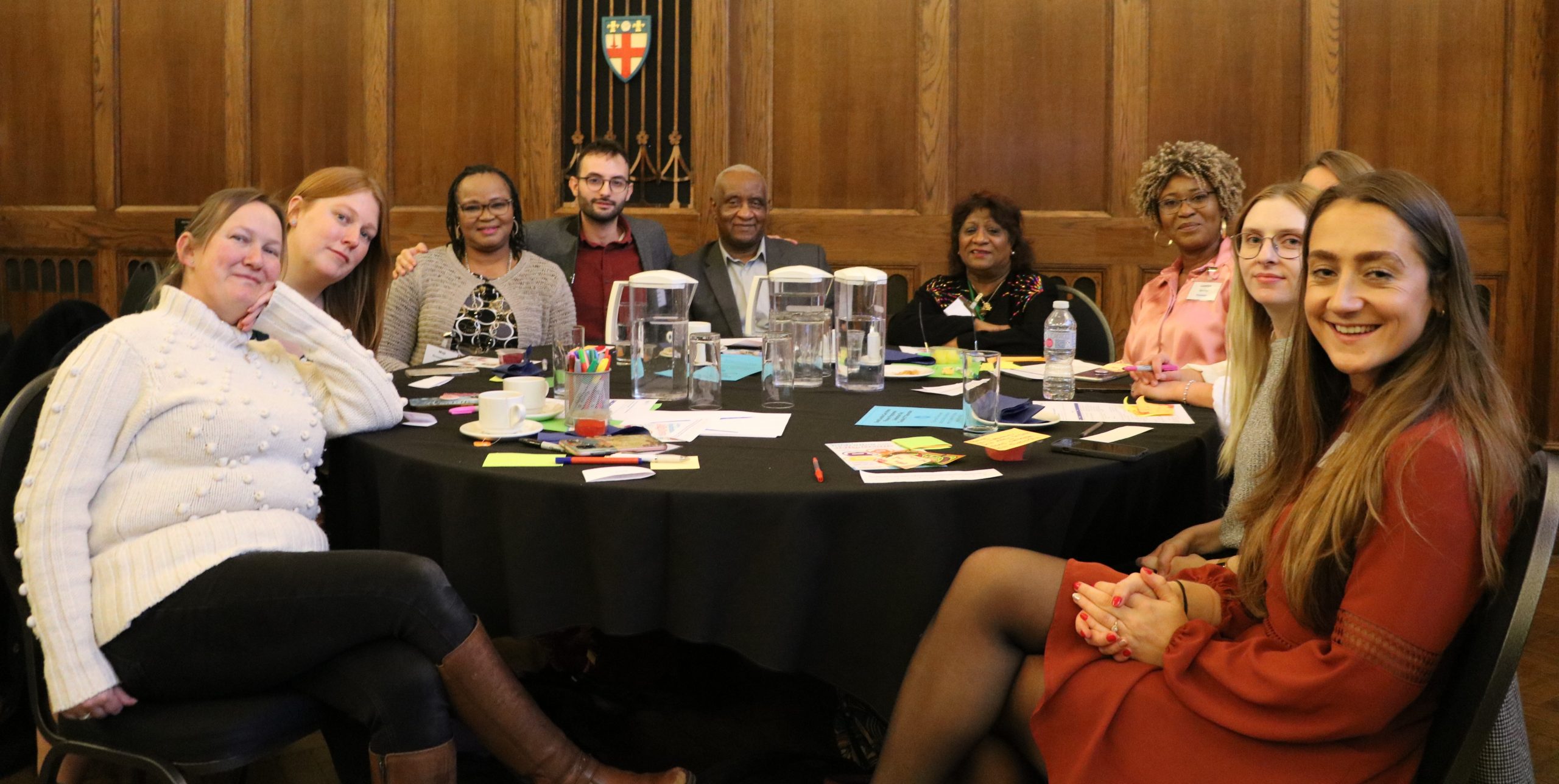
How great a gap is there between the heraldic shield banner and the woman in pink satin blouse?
8.90 feet

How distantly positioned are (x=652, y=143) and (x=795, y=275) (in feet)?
9.60

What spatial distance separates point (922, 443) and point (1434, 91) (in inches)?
171

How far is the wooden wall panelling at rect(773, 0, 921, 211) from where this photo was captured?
18.7 ft

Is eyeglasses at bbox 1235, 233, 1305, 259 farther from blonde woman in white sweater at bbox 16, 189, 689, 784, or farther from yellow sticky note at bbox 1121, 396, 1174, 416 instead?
blonde woman in white sweater at bbox 16, 189, 689, 784

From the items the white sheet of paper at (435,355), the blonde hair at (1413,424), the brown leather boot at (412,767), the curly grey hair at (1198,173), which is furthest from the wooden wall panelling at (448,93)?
the blonde hair at (1413,424)

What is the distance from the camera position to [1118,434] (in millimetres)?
2270

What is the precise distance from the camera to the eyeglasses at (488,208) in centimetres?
395

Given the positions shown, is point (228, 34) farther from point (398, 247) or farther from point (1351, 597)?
point (1351, 597)

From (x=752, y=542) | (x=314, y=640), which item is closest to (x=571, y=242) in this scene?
(x=752, y=542)

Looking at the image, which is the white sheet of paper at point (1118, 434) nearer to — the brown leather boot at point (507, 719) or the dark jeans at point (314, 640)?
the brown leather boot at point (507, 719)

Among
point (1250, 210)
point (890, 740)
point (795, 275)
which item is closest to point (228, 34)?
point (795, 275)

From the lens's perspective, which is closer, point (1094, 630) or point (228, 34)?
point (1094, 630)

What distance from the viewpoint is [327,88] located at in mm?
6227

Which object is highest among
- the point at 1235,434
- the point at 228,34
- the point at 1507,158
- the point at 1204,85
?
the point at 228,34
